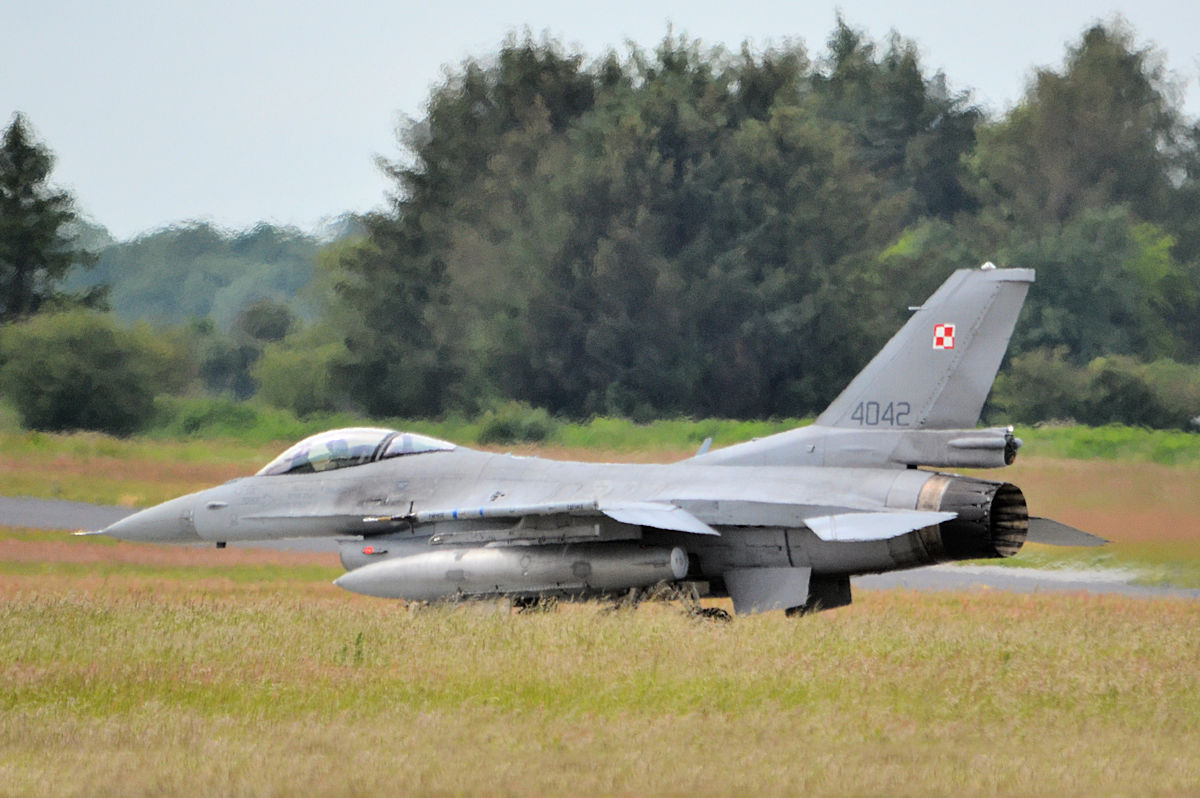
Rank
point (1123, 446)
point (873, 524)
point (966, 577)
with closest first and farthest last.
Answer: point (873, 524) < point (966, 577) < point (1123, 446)

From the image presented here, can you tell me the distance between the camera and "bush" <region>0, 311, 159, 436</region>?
34.6 metres

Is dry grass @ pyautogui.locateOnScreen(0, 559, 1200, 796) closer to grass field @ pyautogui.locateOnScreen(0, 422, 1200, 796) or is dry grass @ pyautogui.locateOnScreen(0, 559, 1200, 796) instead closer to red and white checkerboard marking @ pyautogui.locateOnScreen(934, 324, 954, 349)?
grass field @ pyautogui.locateOnScreen(0, 422, 1200, 796)

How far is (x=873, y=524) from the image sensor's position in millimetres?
12820

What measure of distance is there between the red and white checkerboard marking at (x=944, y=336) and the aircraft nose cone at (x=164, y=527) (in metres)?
7.90

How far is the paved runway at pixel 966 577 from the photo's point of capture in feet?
63.2

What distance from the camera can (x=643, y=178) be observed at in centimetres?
4234

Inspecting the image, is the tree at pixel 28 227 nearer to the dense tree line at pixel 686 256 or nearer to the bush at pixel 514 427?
the dense tree line at pixel 686 256

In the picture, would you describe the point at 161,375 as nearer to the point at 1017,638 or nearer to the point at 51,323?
the point at 51,323

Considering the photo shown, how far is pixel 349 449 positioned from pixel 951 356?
6.28 metres

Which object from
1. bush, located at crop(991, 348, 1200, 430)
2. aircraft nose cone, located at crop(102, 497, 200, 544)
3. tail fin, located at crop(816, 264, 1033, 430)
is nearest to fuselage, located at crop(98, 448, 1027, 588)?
aircraft nose cone, located at crop(102, 497, 200, 544)

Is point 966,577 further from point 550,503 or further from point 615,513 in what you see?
point 615,513

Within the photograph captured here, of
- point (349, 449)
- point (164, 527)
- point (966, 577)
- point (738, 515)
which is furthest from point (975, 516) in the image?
point (164, 527)

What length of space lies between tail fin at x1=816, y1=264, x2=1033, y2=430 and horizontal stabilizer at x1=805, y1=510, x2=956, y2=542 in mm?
1202

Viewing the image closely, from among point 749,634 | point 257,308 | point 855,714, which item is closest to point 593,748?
point 855,714
